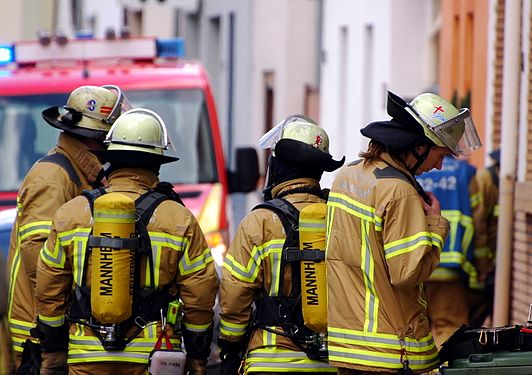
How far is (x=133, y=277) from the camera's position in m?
6.57

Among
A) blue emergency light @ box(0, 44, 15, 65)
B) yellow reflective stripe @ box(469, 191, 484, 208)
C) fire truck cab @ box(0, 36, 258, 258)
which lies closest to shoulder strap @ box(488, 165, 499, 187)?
Answer: yellow reflective stripe @ box(469, 191, 484, 208)

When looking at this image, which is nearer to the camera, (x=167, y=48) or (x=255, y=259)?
(x=255, y=259)

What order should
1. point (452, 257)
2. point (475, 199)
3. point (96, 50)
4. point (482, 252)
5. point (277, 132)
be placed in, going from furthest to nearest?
point (96, 50), point (482, 252), point (475, 199), point (452, 257), point (277, 132)

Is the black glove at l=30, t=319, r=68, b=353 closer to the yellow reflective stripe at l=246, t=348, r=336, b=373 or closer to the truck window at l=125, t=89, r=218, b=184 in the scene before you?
the yellow reflective stripe at l=246, t=348, r=336, b=373

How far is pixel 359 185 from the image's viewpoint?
6242mm

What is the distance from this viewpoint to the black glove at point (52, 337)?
679 centimetres

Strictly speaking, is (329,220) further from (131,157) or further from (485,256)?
(485,256)

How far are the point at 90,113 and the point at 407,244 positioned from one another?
2.23 metres

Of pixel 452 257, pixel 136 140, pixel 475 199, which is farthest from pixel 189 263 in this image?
pixel 475 199

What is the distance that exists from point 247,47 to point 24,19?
8460mm

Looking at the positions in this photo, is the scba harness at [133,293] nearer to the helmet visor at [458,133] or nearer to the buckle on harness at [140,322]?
the buckle on harness at [140,322]

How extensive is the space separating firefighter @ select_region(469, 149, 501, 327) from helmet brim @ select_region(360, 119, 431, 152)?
4.53 metres

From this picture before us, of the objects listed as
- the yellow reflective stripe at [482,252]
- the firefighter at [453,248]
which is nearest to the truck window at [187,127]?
the firefighter at [453,248]

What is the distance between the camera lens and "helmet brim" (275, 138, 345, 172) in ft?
22.4
